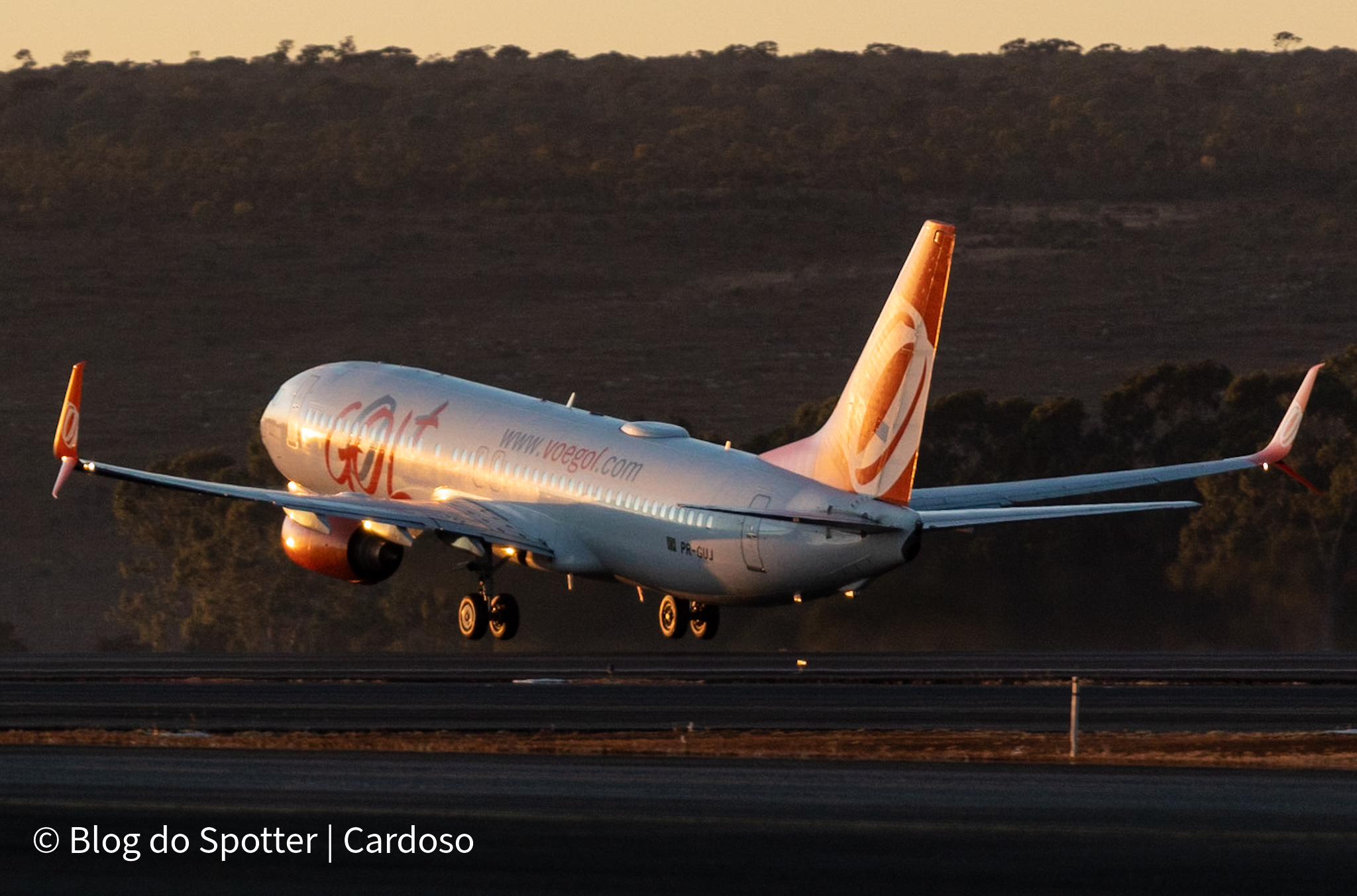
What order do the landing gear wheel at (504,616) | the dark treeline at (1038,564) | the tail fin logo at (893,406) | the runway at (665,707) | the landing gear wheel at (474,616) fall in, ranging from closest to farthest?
the runway at (665,707) < the tail fin logo at (893,406) < the landing gear wheel at (504,616) < the landing gear wheel at (474,616) < the dark treeline at (1038,564)

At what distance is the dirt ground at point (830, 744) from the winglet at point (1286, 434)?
716 inches

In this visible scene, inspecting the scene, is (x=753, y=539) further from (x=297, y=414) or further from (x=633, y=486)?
(x=297, y=414)

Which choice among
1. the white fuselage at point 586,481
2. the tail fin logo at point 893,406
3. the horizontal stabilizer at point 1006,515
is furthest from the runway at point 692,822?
the white fuselage at point 586,481

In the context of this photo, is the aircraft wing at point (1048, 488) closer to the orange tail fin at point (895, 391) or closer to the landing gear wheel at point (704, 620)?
the landing gear wheel at point (704, 620)

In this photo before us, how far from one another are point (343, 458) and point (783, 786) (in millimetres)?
36314

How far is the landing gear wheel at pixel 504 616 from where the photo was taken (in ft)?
200

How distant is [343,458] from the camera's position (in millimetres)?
66000

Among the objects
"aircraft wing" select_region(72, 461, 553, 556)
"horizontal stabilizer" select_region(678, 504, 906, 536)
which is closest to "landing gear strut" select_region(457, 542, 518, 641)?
"aircraft wing" select_region(72, 461, 553, 556)

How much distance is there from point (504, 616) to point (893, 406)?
50.3ft

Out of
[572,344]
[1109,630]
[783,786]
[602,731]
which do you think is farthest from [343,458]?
[572,344]

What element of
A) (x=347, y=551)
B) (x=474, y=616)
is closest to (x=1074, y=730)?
(x=474, y=616)

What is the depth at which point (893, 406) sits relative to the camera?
4906cm

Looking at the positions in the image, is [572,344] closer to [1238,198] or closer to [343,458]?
[1238,198]

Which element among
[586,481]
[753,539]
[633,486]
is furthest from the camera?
[586,481]
